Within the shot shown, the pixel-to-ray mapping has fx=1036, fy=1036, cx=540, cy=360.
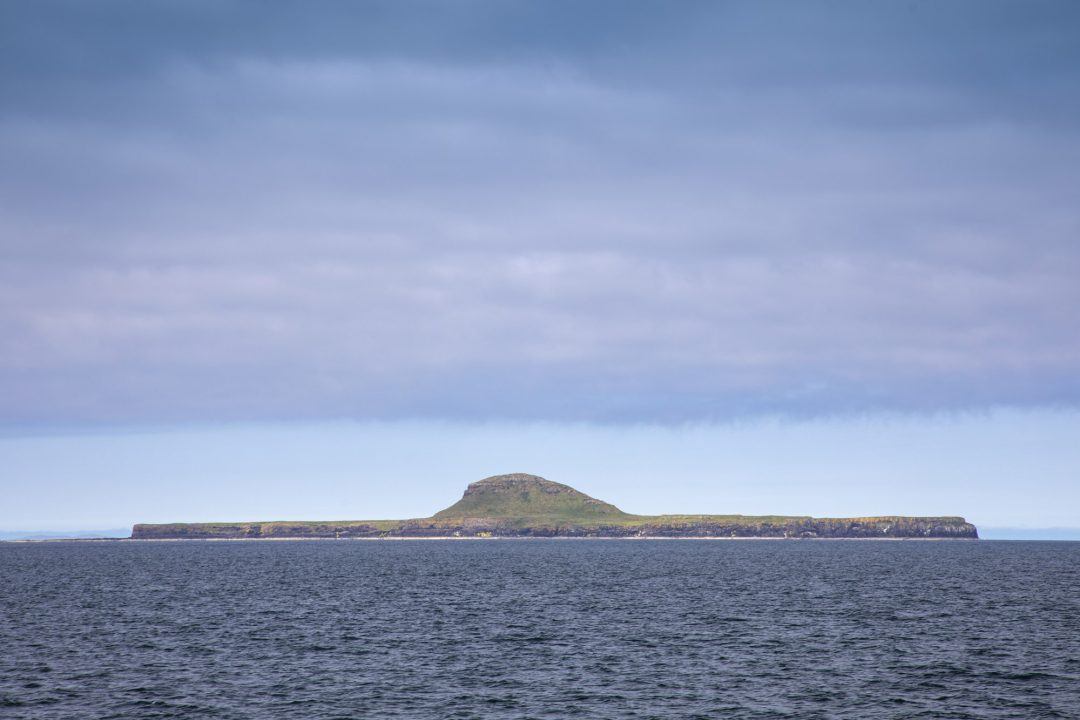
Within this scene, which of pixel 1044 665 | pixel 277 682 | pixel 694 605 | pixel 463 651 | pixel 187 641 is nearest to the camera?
pixel 277 682

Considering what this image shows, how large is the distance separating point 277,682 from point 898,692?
35897mm

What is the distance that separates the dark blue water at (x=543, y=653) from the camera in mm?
55062

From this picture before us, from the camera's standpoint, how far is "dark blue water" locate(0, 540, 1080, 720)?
2168 inches

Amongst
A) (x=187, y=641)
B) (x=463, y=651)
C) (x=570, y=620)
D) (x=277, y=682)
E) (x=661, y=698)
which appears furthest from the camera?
(x=570, y=620)

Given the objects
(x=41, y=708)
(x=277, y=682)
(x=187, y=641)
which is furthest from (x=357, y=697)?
(x=187, y=641)

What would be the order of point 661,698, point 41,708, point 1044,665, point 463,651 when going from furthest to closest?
point 463,651, point 1044,665, point 661,698, point 41,708

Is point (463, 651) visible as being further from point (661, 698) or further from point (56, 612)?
point (56, 612)

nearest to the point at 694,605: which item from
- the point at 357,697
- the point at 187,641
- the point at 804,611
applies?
the point at 804,611

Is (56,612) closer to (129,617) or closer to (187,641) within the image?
(129,617)

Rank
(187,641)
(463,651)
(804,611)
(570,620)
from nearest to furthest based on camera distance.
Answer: (463,651)
(187,641)
(570,620)
(804,611)

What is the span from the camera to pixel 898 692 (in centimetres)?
5784

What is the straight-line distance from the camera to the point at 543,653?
73.6 meters

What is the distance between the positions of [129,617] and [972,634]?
75807mm

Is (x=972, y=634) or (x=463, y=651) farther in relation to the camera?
(x=972, y=634)
